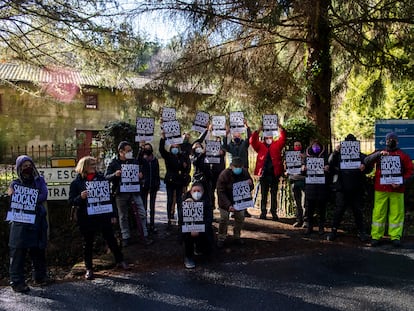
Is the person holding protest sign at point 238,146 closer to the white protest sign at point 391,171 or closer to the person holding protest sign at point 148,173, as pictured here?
the person holding protest sign at point 148,173

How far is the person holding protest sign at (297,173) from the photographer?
8.51 m

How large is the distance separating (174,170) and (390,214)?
12.9ft

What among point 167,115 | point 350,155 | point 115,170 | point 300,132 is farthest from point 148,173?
point 350,155

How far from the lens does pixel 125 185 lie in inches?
287

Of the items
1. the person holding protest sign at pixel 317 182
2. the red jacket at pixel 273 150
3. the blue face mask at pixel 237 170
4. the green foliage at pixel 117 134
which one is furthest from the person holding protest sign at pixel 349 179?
the green foliage at pixel 117 134

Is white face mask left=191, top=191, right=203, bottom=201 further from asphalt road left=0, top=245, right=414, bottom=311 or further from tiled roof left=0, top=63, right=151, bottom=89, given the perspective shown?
tiled roof left=0, top=63, right=151, bottom=89

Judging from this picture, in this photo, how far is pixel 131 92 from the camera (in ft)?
33.5

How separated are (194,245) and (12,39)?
6.98 m

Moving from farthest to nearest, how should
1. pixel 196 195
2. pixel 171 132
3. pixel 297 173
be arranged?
1. pixel 297 173
2. pixel 171 132
3. pixel 196 195

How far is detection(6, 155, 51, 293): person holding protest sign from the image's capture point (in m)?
5.70

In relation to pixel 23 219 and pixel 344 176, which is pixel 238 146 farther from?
pixel 23 219

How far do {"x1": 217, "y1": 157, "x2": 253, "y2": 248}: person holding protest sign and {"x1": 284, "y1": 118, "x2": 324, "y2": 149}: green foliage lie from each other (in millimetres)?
2234

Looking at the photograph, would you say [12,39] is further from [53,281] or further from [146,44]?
[53,281]

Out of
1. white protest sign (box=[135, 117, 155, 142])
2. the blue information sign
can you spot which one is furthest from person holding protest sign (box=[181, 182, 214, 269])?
the blue information sign
